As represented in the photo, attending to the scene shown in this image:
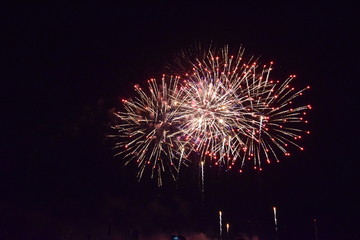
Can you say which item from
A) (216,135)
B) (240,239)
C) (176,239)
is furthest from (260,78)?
(176,239)

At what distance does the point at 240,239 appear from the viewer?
1825 inches

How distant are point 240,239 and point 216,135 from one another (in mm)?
28935

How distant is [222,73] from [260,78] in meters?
1.89

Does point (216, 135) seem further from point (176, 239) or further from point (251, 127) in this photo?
point (176, 239)

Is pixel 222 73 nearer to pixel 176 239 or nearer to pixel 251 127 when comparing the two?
pixel 251 127

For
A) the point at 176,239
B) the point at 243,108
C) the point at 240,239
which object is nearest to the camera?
the point at 243,108

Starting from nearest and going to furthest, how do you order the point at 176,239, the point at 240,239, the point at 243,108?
the point at 243,108 → the point at 240,239 → the point at 176,239

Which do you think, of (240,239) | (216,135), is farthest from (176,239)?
(216,135)

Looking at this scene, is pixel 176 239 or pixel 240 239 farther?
pixel 176 239

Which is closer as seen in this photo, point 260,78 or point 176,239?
point 260,78

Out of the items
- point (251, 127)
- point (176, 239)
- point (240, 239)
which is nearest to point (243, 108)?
point (251, 127)

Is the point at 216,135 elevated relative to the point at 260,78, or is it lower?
lower

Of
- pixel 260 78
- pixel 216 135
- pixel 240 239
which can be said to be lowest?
pixel 240 239

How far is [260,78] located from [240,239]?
101ft
